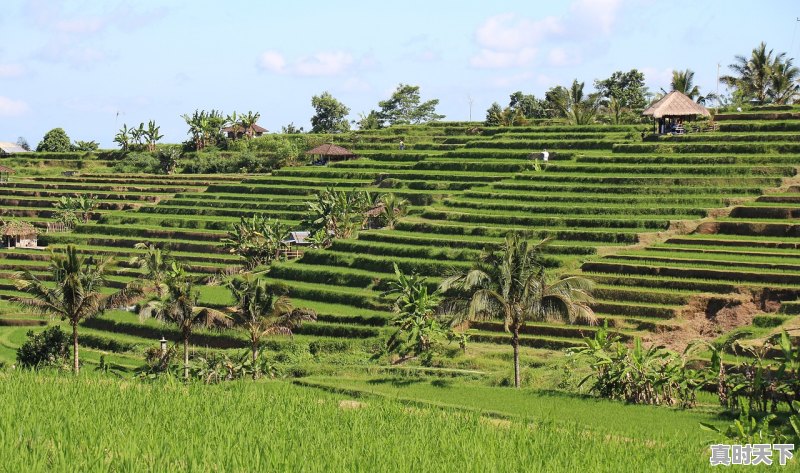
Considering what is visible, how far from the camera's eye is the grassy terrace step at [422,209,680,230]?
38.6 metres

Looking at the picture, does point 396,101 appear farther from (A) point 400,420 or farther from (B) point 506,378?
(A) point 400,420

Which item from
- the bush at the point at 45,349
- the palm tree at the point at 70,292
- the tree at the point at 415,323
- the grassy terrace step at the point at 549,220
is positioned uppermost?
the grassy terrace step at the point at 549,220

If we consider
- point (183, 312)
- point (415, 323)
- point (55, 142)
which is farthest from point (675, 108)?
point (55, 142)

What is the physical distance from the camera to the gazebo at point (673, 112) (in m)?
50.2

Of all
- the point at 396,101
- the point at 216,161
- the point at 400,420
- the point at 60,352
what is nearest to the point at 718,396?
the point at 400,420

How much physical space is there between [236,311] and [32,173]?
47.0 meters

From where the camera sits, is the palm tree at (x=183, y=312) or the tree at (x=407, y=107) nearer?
the palm tree at (x=183, y=312)

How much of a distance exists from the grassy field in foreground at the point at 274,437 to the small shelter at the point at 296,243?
85.0 feet

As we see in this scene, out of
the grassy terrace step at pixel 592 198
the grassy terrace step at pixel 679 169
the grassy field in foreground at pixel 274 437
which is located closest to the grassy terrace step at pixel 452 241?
the grassy terrace step at pixel 592 198

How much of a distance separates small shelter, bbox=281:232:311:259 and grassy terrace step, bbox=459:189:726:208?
21.2 ft

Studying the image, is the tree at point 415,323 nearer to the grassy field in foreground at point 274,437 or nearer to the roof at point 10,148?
the grassy field in foreground at point 274,437

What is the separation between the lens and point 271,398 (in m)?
19.6

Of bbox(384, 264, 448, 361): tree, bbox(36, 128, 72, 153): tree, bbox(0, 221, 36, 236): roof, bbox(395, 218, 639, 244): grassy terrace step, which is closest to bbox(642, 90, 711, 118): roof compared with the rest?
bbox(395, 218, 639, 244): grassy terrace step

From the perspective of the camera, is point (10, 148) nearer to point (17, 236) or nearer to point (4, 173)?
point (4, 173)
